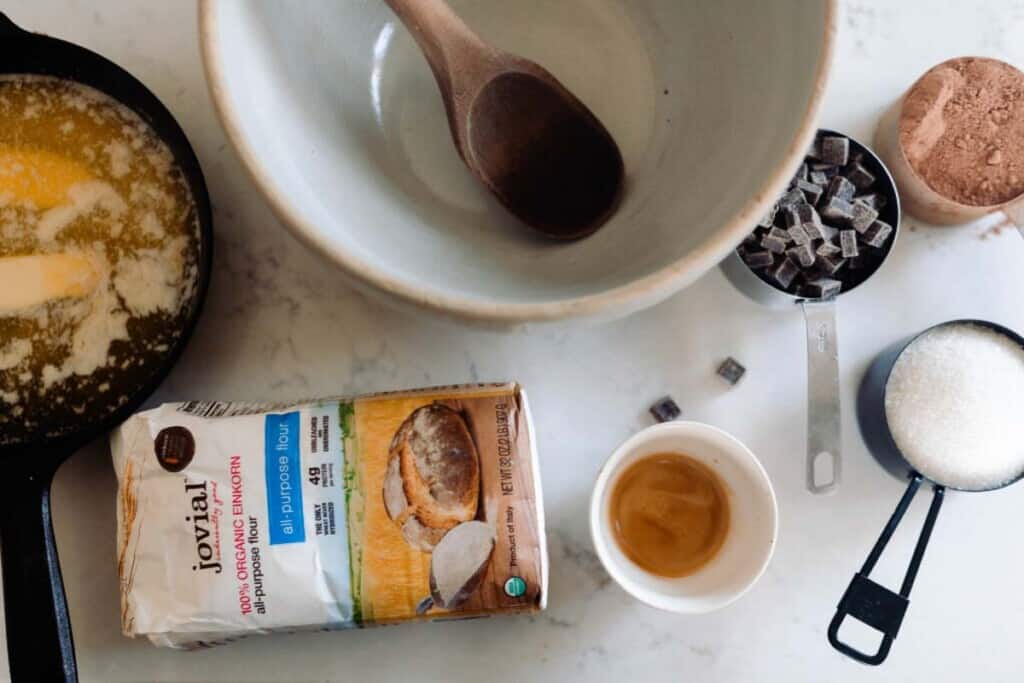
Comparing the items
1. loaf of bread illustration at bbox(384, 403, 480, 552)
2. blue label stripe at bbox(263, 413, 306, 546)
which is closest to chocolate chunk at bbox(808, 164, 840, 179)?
loaf of bread illustration at bbox(384, 403, 480, 552)

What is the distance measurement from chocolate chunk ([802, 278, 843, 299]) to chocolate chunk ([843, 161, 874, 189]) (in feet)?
0.29

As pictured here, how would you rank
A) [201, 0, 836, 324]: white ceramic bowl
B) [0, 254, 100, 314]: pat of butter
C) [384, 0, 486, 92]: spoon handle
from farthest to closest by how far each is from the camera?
[0, 254, 100, 314]: pat of butter, [384, 0, 486, 92]: spoon handle, [201, 0, 836, 324]: white ceramic bowl

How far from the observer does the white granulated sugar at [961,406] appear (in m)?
0.67

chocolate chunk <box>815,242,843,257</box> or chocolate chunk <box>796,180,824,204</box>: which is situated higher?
chocolate chunk <box>796,180,824,204</box>

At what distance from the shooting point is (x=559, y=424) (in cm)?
71

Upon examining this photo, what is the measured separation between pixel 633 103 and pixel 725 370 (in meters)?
0.24

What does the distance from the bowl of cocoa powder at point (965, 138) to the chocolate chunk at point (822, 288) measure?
11 centimetres

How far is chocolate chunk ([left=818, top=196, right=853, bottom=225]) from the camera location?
686 mm

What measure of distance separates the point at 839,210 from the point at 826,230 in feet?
0.06

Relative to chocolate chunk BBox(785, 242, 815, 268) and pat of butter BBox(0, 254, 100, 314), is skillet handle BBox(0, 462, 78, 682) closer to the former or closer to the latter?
pat of butter BBox(0, 254, 100, 314)

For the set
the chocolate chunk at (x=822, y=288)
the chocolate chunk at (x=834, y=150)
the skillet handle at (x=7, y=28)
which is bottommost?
the chocolate chunk at (x=822, y=288)

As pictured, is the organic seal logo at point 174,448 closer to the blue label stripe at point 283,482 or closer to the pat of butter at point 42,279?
the blue label stripe at point 283,482

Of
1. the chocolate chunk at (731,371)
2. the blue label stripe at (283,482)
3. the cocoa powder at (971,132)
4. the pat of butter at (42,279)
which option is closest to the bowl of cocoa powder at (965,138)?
the cocoa powder at (971,132)

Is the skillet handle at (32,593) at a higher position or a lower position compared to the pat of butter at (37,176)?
lower
